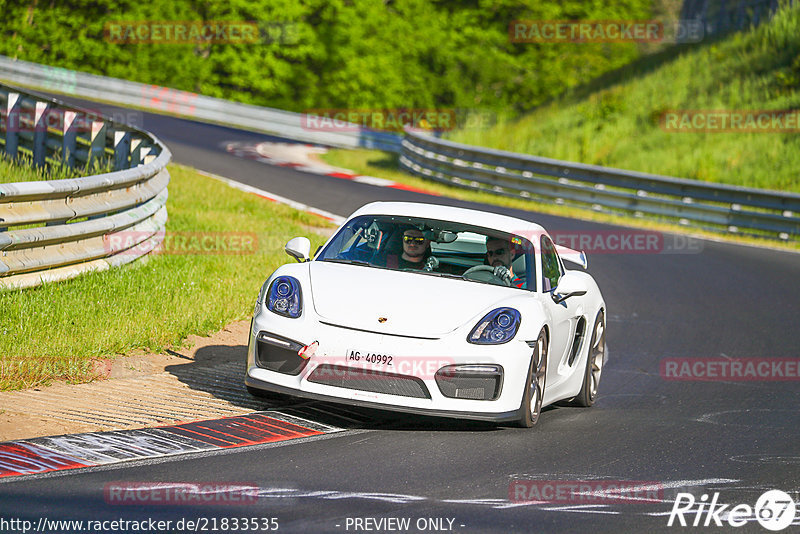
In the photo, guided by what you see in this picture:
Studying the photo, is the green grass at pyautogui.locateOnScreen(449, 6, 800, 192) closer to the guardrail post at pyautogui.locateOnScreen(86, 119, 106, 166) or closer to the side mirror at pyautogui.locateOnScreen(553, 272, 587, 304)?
the guardrail post at pyautogui.locateOnScreen(86, 119, 106, 166)

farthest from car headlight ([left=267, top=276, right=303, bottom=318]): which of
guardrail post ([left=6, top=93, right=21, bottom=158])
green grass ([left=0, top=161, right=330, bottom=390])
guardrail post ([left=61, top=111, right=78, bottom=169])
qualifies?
guardrail post ([left=6, top=93, right=21, bottom=158])

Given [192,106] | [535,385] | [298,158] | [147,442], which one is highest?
[535,385]

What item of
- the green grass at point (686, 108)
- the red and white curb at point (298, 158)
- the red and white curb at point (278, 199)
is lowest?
the red and white curb at point (298, 158)

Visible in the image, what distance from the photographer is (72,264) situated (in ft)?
33.6

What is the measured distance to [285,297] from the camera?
7418 millimetres

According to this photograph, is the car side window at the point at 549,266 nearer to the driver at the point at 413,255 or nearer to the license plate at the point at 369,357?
the driver at the point at 413,255

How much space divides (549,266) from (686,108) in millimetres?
24828

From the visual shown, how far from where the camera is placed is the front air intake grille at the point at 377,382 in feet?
22.6

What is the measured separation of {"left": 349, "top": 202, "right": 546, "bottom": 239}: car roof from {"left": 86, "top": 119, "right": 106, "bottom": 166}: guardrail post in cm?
830

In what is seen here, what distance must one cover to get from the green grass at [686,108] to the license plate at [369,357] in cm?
2137

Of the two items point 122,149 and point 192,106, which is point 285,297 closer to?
point 122,149

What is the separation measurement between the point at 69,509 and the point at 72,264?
219 inches

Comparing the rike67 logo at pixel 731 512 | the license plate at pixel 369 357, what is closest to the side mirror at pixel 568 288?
the license plate at pixel 369 357

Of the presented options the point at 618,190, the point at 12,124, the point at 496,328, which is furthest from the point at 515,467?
the point at 618,190
